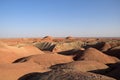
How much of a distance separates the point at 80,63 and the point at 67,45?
2933 cm

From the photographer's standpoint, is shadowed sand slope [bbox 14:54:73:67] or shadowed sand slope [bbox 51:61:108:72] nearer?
shadowed sand slope [bbox 51:61:108:72]

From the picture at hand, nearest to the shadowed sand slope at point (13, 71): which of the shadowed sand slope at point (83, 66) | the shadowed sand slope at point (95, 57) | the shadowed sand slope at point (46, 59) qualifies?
the shadowed sand slope at point (83, 66)

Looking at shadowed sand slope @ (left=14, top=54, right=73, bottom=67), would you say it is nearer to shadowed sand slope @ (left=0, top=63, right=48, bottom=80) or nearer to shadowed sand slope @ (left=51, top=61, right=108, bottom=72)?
shadowed sand slope @ (left=51, top=61, right=108, bottom=72)

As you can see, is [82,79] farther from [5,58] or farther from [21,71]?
[5,58]

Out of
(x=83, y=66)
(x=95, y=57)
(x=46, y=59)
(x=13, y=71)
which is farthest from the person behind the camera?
(x=95, y=57)

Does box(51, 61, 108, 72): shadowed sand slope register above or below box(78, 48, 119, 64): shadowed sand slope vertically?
above

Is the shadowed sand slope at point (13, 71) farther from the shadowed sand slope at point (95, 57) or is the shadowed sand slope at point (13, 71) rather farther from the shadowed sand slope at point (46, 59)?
the shadowed sand slope at point (95, 57)

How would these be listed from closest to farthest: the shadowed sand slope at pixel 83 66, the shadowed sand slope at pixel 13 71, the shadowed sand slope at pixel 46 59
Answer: the shadowed sand slope at pixel 13 71 → the shadowed sand slope at pixel 83 66 → the shadowed sand slope at pixel 46 59

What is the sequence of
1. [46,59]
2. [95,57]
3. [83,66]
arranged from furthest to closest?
[95,57] → [46,59] → [83,66]

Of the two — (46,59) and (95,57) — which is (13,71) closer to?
(46,59)

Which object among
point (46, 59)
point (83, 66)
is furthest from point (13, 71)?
point (46, 59)

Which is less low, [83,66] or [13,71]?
[13,71]

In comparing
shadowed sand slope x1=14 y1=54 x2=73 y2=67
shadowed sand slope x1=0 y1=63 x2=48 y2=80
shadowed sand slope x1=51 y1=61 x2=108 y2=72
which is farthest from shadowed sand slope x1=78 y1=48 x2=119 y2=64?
shadowed sand slope x1=0 y1=63 x2=48 y2=80

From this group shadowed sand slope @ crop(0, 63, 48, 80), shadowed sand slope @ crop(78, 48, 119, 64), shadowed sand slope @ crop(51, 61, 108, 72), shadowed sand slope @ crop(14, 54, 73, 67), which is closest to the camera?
shadowed sand slope @ crop(0, 63, 48, 80)
